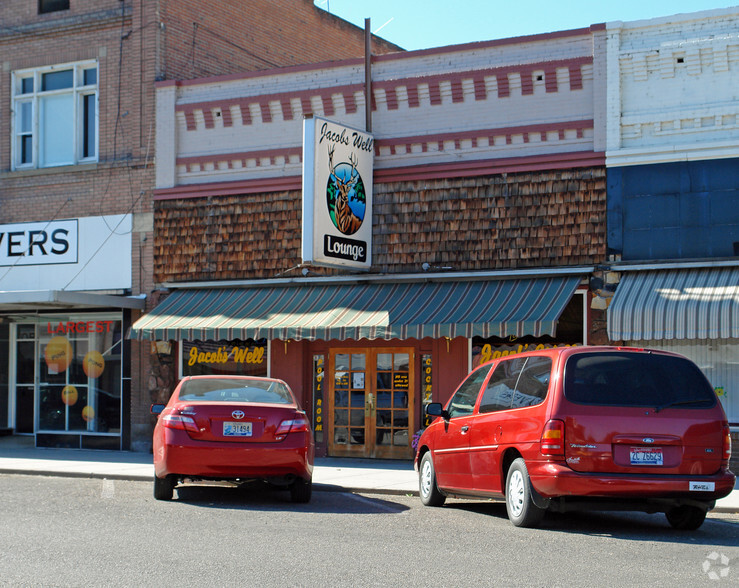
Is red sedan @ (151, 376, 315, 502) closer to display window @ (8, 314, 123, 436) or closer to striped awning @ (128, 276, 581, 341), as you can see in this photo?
striped awning @ (128, 276, 581, 341)

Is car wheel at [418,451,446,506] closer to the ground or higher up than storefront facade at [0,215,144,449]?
closer to the ground

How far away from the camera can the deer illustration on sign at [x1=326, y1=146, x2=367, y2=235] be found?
16.3 metres

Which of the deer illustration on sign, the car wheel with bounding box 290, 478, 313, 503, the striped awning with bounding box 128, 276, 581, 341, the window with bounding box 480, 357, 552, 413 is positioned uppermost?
the deer illustration on sign

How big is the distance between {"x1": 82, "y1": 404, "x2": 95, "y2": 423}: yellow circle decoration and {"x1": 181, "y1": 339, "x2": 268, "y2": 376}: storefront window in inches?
89.4

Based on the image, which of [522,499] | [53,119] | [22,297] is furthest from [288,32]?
[522,499]

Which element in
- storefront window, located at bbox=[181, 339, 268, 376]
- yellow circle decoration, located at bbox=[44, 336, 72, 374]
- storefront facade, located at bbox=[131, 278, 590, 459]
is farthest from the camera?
yellow circle decoration, located at bbox=[44, 336, 72, 374]

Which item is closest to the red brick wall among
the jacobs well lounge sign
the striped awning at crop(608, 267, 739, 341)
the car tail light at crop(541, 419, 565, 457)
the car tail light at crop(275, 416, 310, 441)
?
the jacobs well lounge sign

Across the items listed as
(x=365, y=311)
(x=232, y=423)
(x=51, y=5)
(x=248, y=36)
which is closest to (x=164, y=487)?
(x=232, y=423)

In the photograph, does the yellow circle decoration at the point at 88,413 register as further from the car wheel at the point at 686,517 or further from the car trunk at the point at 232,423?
the car wheel at the point at 686,517

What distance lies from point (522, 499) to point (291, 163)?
1058 cm

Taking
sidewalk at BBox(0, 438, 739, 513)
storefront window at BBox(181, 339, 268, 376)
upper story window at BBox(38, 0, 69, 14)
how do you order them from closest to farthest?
1. sidewalk at BBox(0, 438, 739, 513)
2. storefront window at BBox(181, 339, 268, 376)
3. upper story window at BBox(38, 0, 69, 14)

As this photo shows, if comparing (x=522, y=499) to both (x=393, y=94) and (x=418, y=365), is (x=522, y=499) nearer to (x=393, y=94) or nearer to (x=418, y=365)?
(x=418, y=365)

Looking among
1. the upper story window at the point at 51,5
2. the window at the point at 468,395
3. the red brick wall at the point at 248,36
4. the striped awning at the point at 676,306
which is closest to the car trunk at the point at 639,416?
the window at the point at 468,395

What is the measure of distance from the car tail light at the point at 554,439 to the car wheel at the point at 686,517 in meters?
1.43
